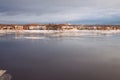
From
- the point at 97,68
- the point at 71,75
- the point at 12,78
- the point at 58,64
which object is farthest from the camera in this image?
the point at 58,64

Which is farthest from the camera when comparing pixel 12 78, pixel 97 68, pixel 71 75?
pixel 97 68

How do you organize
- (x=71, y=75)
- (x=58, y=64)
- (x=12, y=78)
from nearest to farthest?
(x=12, y=78) < (x=71, y=75) < (x=58, y=64)

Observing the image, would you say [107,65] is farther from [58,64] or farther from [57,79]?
[57,79]

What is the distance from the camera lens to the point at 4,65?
28.9ft

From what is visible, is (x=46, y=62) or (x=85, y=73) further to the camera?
(x=46, y=62)

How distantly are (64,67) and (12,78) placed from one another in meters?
2.27

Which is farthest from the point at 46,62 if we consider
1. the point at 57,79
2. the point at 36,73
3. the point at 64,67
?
the point at 57,79

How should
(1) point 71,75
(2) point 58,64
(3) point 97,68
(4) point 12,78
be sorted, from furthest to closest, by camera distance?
(2) point 58,64 < (3) point 97,68 < (1) point 71,75 < (4) point 12,78

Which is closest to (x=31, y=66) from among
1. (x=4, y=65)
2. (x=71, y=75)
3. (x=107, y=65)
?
(x=4, y=65)

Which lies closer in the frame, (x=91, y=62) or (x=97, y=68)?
(x=97, y=68)

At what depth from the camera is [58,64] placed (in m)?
9.20

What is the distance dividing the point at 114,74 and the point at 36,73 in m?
2.31

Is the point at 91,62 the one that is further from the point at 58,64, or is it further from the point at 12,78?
the point at 12,78

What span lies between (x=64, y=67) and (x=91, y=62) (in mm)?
1403
